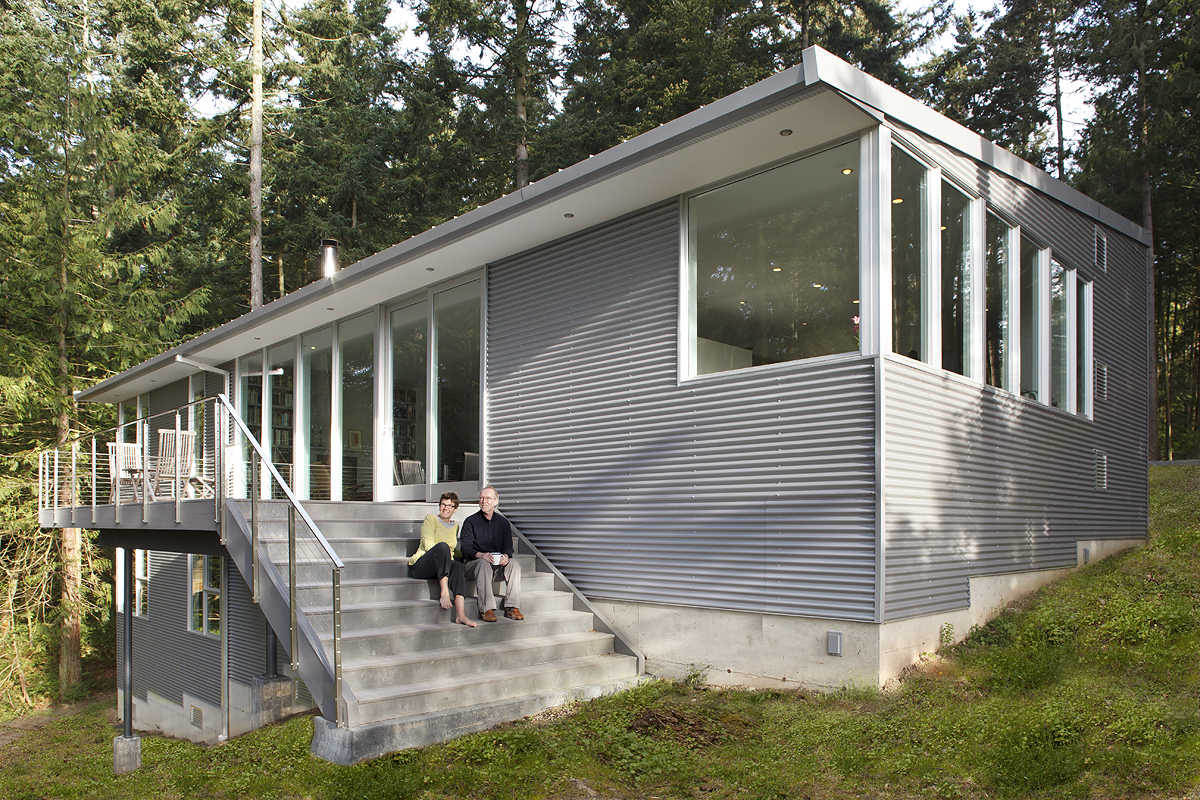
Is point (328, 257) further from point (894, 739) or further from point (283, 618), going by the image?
point (894, 739)

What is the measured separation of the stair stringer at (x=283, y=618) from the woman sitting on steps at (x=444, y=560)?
1074 millimetres

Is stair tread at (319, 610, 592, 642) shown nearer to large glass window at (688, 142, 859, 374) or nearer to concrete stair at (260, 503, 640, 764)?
concrete stair at (260, 503, 640, 764)

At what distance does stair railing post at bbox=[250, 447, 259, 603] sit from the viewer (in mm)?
5855

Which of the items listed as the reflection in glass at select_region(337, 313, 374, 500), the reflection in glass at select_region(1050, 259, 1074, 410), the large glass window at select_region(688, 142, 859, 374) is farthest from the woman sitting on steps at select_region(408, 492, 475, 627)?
the reflection in glass at select_region(1050, 259, 1074, 410)

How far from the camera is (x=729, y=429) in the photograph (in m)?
6.27

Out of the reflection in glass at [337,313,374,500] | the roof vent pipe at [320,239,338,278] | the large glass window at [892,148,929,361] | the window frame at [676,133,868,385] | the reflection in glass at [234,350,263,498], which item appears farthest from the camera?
the reflection in glass at [234,350,263,498]

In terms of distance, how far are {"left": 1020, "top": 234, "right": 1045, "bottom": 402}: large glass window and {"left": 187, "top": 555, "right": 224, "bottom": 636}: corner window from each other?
991cm

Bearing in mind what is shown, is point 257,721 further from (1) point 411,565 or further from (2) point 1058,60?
(2) point 1058,60

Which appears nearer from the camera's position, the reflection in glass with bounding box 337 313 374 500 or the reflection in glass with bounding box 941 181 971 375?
the reflection in glass with bounding box 941 181 971 375

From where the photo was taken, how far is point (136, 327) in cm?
1641

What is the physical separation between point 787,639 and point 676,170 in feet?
11.1

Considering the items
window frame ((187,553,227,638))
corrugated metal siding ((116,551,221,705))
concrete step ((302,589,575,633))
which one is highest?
concrete step ((302,589,575,633))

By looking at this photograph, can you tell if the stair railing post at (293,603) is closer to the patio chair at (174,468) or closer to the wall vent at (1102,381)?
the patio chair at (174,468)

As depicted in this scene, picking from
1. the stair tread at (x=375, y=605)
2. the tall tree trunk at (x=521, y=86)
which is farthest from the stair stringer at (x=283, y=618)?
the tall tree trunk at (x=521, y=86)
